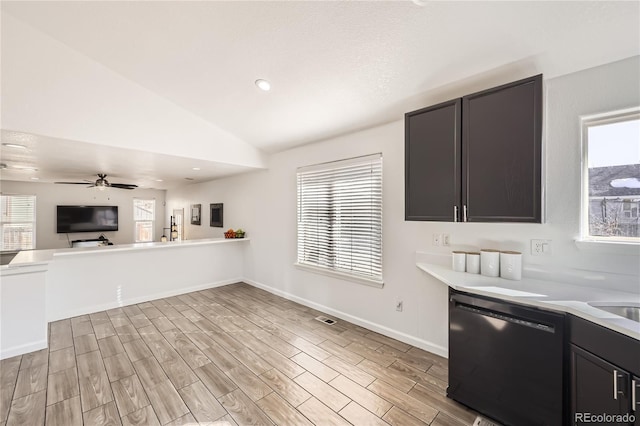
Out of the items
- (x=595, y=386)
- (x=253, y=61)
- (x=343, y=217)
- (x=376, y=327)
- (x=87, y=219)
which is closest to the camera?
(x=595, y=386)

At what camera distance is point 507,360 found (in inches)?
64.4

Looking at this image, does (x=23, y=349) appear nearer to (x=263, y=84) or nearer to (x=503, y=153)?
(x=263, y=84)

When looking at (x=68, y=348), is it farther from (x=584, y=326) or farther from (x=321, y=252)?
(x=584, y=326)

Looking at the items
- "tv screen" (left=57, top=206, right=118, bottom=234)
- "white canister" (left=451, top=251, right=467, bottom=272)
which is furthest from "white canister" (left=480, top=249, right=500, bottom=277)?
"tv screen" (left=57, top=206, right=118, bottom=234)

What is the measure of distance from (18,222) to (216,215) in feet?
16.2

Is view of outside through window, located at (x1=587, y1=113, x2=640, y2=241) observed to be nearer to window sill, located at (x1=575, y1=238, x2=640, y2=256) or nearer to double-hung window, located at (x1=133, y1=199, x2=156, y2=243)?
window sill, located at (x1=575, y1=238, x2=640, y2=256)

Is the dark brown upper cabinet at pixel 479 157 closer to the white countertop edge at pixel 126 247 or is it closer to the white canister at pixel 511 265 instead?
the white canister at pixel 511 265

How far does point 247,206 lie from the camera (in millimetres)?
5098

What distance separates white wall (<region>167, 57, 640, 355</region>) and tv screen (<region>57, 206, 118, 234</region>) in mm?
4953

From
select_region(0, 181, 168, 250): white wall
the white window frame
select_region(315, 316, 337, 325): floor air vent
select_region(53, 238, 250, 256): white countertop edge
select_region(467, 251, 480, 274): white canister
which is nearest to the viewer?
the white window frame

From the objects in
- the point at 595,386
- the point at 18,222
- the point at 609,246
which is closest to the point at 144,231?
the point at 18,222

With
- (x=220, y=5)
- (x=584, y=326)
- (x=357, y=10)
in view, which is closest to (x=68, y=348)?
(x=220, y=5)

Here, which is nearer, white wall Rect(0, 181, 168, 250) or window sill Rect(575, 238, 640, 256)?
window sill Rect(575, 238, 640, 256)

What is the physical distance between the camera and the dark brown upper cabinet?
1.69 metres
